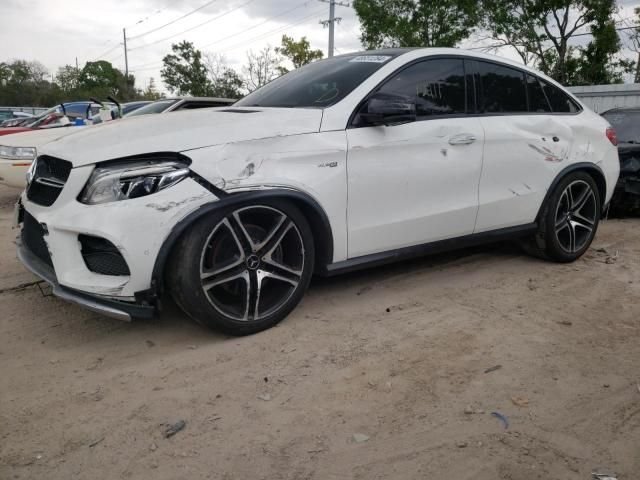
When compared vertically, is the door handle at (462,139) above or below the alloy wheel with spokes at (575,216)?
above

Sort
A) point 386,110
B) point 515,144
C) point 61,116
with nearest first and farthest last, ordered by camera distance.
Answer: point 386,110
point 515,144
point 61,116

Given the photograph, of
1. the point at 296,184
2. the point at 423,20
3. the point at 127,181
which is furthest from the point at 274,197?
the point at 423,20

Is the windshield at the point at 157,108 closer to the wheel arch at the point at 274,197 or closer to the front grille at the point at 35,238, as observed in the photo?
the front grille at the point at 35,238

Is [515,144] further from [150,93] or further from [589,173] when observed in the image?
[150,93]

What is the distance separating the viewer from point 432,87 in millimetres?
3643

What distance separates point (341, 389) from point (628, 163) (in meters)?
5.45

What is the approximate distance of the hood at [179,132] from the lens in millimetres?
2668

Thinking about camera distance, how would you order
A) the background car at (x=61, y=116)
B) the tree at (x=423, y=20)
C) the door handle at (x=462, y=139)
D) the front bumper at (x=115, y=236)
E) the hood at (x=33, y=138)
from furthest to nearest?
the tree at (x=423, y=20)
the background car at (x=61, y=116)
the hood at (x=33, y=138)
the door handle at (x=462, y=139)
the front bumper at (x=115, y=236)

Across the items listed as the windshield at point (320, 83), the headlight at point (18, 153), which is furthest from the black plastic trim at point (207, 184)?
the headlight at point (18, 153)

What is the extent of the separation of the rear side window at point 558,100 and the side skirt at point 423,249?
1.02 metres

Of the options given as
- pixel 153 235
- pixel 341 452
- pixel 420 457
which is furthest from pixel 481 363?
pixel 153 235

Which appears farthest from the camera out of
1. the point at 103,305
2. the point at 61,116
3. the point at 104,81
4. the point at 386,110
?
the point at 104,81

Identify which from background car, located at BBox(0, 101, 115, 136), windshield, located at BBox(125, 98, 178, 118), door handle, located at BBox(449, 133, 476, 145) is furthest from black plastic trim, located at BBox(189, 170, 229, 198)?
background car, located at BBox(0, 101, 115, 136)

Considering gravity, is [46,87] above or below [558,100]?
above
